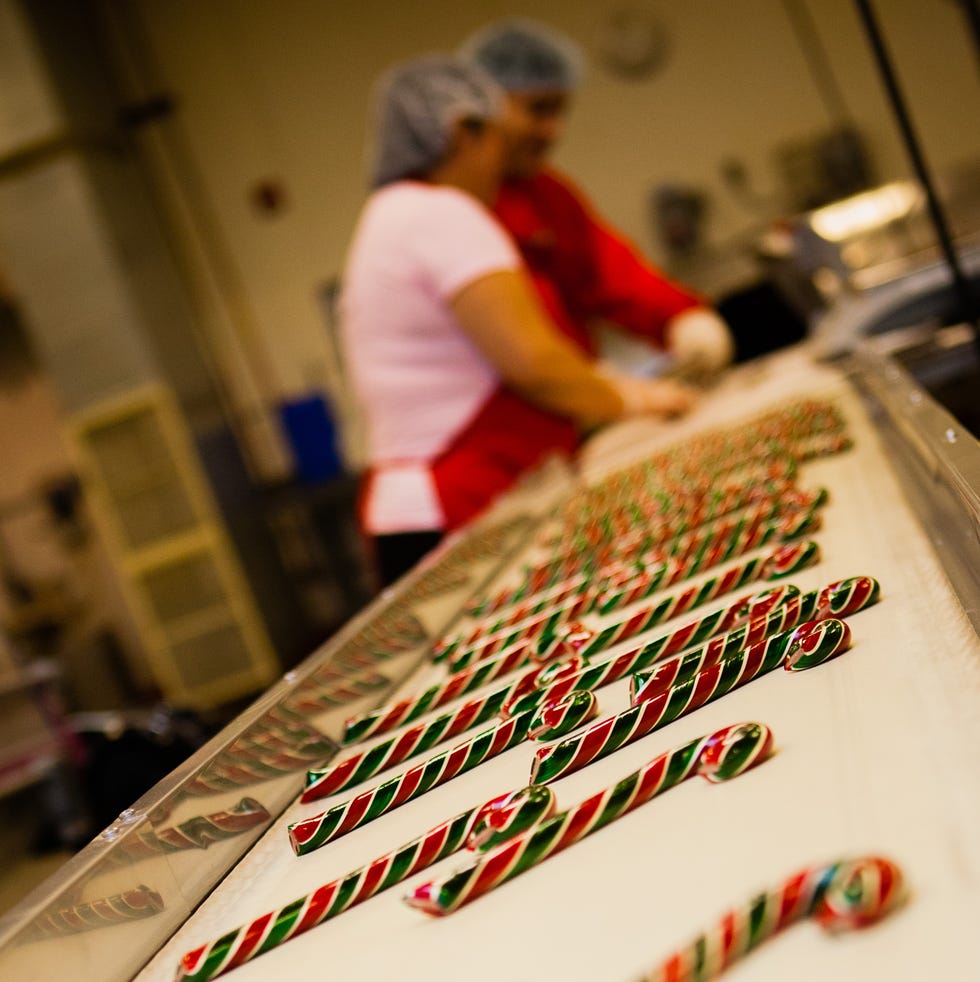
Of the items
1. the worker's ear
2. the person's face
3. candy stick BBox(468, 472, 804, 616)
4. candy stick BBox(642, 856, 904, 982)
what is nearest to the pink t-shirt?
the worker's ear

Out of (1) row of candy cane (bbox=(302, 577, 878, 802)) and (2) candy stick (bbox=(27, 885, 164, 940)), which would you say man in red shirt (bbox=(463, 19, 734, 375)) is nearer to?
(1) row of candy cane (bbox=(302, 577, 878, 802))

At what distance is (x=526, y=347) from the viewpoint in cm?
219

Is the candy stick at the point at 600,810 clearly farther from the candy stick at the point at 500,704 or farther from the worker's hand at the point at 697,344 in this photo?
the worker's hand at the point at 697,344

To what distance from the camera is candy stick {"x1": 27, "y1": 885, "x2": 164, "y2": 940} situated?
712 millimetres

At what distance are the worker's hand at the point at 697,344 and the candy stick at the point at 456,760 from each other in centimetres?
240

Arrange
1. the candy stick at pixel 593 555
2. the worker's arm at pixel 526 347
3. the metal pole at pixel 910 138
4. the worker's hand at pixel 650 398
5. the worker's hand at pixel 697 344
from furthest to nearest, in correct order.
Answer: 1. the worker's hand at pixel 697 344
2. the worker's hand at pixel 650 398
3. the worker's arm at pixel 526 347
4. the metal pole at pixel 910 138
5. the candy stick at pixel 593 555

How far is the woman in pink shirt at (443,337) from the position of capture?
2180 mm

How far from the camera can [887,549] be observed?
107 centimetres

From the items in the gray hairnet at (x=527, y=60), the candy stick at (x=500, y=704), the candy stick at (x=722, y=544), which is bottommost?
the candy stick at (x=722, y=544)

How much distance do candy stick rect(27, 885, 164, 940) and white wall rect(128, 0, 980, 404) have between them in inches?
256

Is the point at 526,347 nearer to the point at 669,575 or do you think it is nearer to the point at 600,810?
the point at 669,575

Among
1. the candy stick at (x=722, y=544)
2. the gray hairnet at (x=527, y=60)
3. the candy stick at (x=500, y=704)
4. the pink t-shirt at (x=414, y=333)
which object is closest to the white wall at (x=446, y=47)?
the gray hairnet at (x=527, y=60)

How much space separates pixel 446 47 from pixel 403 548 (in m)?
5.21

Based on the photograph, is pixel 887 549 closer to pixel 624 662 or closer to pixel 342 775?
pixel 624 662
